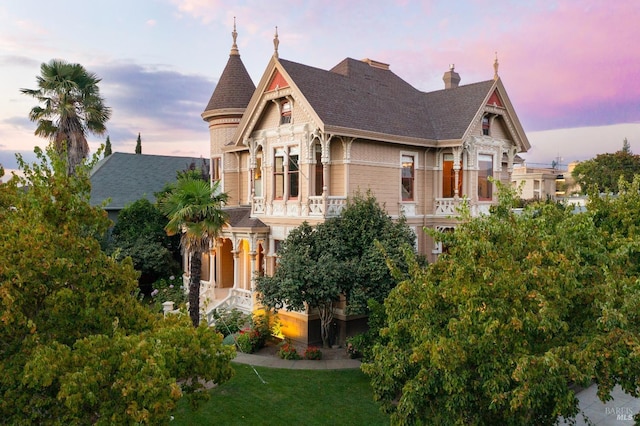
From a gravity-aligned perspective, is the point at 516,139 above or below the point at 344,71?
below

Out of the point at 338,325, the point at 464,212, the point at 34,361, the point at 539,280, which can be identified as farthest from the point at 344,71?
the point at 34,361

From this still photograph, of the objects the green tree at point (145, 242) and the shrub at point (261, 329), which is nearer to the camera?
the shrub at point (261, 329)

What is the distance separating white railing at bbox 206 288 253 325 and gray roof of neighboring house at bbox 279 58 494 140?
956cm

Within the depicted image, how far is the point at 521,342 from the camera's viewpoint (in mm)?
8508

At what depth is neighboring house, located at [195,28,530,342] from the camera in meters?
21.2

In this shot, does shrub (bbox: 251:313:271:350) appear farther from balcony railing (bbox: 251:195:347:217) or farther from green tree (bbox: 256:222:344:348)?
balcony railing (bbox: 251:195:347:217)

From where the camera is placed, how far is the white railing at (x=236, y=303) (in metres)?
23.3

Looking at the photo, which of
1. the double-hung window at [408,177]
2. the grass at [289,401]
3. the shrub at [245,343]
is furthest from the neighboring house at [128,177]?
the grass at [289,401]

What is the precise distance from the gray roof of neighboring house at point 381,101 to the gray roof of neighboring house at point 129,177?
60.2 feet

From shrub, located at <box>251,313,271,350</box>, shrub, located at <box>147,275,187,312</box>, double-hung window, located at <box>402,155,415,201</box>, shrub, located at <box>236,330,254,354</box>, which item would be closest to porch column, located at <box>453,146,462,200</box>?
double-hung window, located at <box>402,155,415,201</box>

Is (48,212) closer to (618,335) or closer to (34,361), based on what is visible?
(34,361)

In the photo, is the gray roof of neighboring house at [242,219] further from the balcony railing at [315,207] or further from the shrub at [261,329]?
the shrub at [261,329]

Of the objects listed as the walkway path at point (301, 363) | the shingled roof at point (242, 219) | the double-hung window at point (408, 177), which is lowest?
the walkway path at point (301, 363)

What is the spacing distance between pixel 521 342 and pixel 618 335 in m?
1.57
